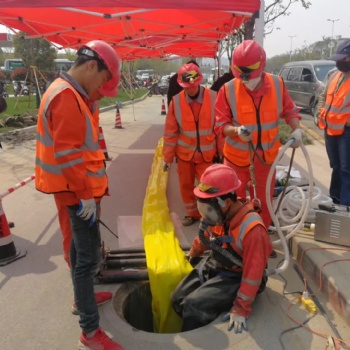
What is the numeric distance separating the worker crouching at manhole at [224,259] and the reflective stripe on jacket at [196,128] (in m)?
1.57

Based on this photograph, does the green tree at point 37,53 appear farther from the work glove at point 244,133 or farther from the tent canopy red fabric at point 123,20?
the work glove at point 244,133

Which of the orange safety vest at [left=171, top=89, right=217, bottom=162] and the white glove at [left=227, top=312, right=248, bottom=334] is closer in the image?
the white glove at [left=227, top=312, right=248, bottom=334]

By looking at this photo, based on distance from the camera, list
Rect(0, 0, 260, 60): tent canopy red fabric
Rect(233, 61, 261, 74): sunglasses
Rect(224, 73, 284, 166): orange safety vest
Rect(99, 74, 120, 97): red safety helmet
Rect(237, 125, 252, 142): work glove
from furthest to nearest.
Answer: Rect(0, 0, 260, 60): tent canopy red fabric
Rect(224, 73, 284, 166): orange safety vest
Rect(233, 61, 261, 74): sunglasses
Rect(237, 125, 252, 142): work glove
Rect(99, 74, 120, 97): red safety helmet

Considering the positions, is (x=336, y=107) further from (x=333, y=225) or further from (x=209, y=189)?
(x=209, y=189)

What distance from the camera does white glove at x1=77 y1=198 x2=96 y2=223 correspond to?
2188mm

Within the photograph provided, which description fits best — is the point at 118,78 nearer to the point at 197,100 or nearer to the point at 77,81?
the point at 77,81

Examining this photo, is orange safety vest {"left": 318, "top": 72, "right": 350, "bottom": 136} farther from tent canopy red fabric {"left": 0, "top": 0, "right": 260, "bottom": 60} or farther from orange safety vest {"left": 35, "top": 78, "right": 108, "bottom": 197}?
orange safety vest {"left": 35, "top": 78, "right": 108, "bottom": 197}

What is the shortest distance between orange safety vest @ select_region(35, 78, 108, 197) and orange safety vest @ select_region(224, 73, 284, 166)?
1458mm

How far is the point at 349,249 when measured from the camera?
11.2 ft

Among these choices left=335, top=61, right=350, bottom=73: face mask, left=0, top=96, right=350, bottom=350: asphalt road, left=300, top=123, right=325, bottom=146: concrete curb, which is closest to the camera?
left=0, top=96, right=350, bottom=350: asphalt road

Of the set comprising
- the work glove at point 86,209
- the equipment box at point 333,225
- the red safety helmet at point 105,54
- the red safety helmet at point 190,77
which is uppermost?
the red safety helmet at point 105,54

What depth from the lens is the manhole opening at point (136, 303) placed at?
10.2 feet

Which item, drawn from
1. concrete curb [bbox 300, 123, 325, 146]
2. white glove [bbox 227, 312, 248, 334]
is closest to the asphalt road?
white glove [bbox 227, 312, 248, 334]

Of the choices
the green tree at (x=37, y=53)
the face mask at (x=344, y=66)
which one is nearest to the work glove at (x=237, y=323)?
the face mask at (x=344, y=66)
